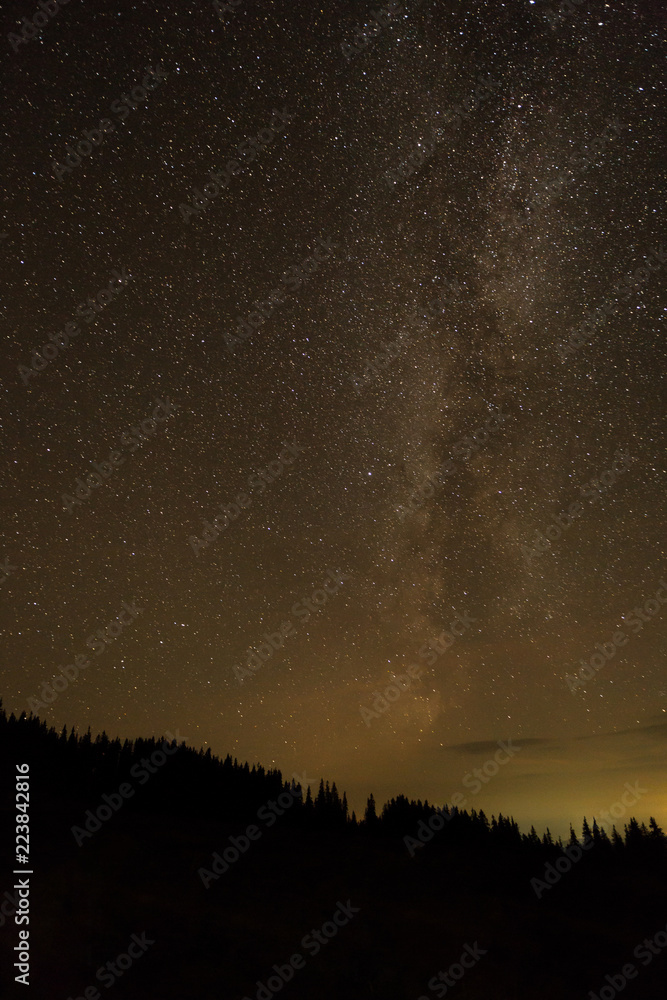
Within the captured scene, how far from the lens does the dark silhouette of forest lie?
35.9 feet

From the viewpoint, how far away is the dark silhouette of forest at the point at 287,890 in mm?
10938

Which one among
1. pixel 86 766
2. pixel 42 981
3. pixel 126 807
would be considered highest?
pixel 86 766

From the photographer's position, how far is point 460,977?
12062 mm

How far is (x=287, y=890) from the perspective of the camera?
1424 centimetres

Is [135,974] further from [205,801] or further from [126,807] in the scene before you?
[205,801]

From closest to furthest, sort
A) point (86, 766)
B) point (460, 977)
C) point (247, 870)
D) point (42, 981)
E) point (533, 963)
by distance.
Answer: point (42, 981), point (460, 977), point (533, 963), point (247, 870), point (86, 766)

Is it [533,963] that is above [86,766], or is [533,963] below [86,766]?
below

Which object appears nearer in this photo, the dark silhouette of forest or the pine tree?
the dark silhouette of forest

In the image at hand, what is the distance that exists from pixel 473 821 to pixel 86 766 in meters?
15.7

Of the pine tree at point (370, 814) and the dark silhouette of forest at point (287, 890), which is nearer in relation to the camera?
the dark silhouette of forest at point (287, 890)

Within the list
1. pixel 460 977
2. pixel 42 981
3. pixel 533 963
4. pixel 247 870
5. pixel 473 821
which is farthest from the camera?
pixel 473 821

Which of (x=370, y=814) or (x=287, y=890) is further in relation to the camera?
(x=370, y=814)

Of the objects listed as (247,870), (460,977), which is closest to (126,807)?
(247,870)

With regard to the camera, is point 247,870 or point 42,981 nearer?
point 42,981
